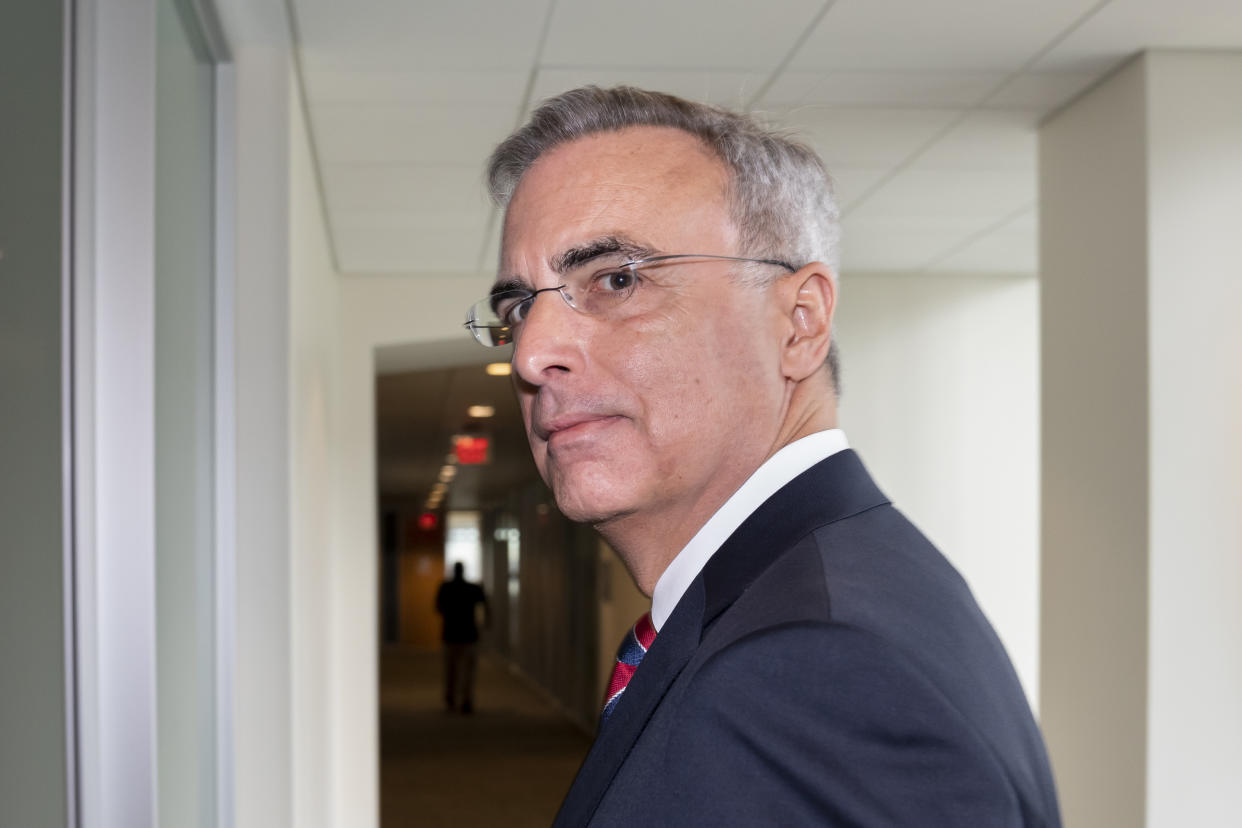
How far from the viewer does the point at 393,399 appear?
416 inches

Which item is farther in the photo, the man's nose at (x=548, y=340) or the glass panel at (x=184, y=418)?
the glass panel at (x=184, y=418)

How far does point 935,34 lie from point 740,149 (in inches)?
99.6

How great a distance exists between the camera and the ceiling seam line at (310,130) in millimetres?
3346

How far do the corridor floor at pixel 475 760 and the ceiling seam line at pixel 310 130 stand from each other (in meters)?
3.92

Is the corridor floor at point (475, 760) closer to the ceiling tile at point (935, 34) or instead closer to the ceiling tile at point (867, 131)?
the ceiling tile at point (867, 131)

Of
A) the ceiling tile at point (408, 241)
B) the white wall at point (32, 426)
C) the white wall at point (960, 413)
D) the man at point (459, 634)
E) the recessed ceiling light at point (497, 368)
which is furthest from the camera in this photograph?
the man at point (459, 634)

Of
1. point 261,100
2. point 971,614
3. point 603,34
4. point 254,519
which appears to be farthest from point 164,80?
point 971,614

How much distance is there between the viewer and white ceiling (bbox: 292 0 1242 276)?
3312 millimetres

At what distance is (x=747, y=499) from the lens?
108 centimetres

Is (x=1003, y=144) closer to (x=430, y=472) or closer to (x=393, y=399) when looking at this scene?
(x=393, y=399)

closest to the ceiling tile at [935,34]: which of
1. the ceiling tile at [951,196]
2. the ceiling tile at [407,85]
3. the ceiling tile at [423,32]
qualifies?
the ceiling tile at [423,32]

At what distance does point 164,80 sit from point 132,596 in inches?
40.2

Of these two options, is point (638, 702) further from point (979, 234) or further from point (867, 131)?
point (979, 234)

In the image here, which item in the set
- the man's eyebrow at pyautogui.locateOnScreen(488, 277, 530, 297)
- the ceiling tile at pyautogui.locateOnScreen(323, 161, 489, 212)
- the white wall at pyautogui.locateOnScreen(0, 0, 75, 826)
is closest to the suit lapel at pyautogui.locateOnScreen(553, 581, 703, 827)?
the man's eyebrow at pyautogui.locateOnScreen(488, 277, 530, 297)
